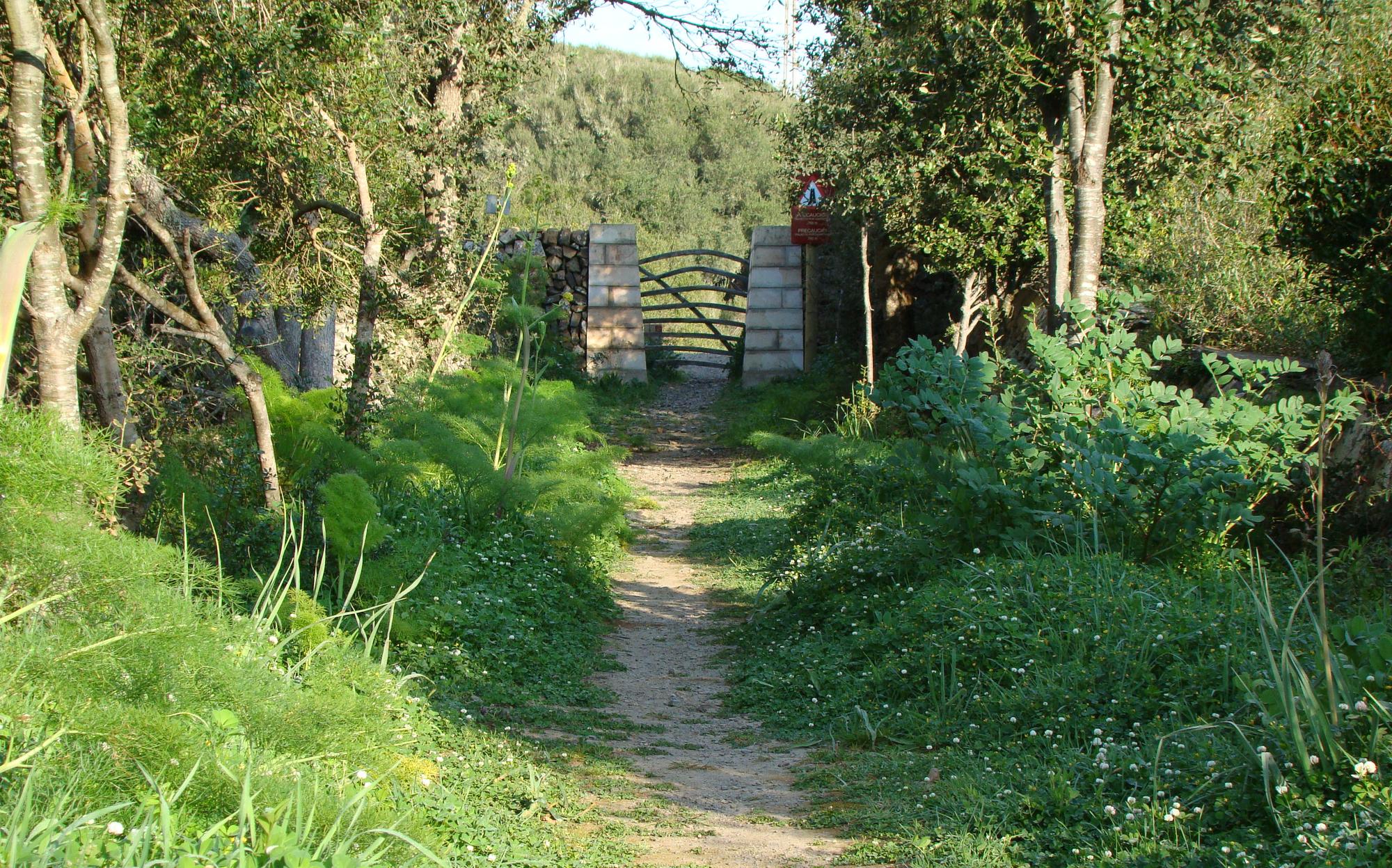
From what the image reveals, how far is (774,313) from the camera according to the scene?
53.5 feet

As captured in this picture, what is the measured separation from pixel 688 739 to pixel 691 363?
45.7ft

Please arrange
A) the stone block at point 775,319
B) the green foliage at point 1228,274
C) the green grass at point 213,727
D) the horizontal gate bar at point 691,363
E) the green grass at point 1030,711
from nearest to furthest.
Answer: the green grass at point 213,727, the green grass at point 1030,711, the green foliage at point 1228,274, the stone block at point 775,319, the horizontal gate bar at point 691,363

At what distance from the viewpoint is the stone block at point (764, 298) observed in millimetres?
16359

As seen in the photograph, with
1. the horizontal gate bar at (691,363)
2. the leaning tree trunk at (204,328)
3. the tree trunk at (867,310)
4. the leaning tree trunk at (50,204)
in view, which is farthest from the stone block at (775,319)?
the leaning tree trunk at (50,204)

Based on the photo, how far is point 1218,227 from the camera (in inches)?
384

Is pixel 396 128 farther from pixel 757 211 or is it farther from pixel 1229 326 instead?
pixel 757 211

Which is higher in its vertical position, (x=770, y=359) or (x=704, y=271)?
(x=704, y=271)

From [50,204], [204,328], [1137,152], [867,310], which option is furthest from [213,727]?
[867,310]

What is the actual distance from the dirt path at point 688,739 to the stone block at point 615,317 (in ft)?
23.0

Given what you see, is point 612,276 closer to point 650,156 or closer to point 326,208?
point 326,208

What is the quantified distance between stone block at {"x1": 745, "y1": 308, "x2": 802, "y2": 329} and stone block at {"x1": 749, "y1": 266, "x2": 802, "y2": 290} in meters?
0.41

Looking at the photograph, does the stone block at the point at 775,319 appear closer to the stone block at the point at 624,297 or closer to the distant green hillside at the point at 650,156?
the stone block at the point at 624,297

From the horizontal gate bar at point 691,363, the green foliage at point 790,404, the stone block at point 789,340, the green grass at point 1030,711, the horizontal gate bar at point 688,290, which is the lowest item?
the green grass at point 1030,711

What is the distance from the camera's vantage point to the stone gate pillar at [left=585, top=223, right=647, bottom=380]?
646 inches
